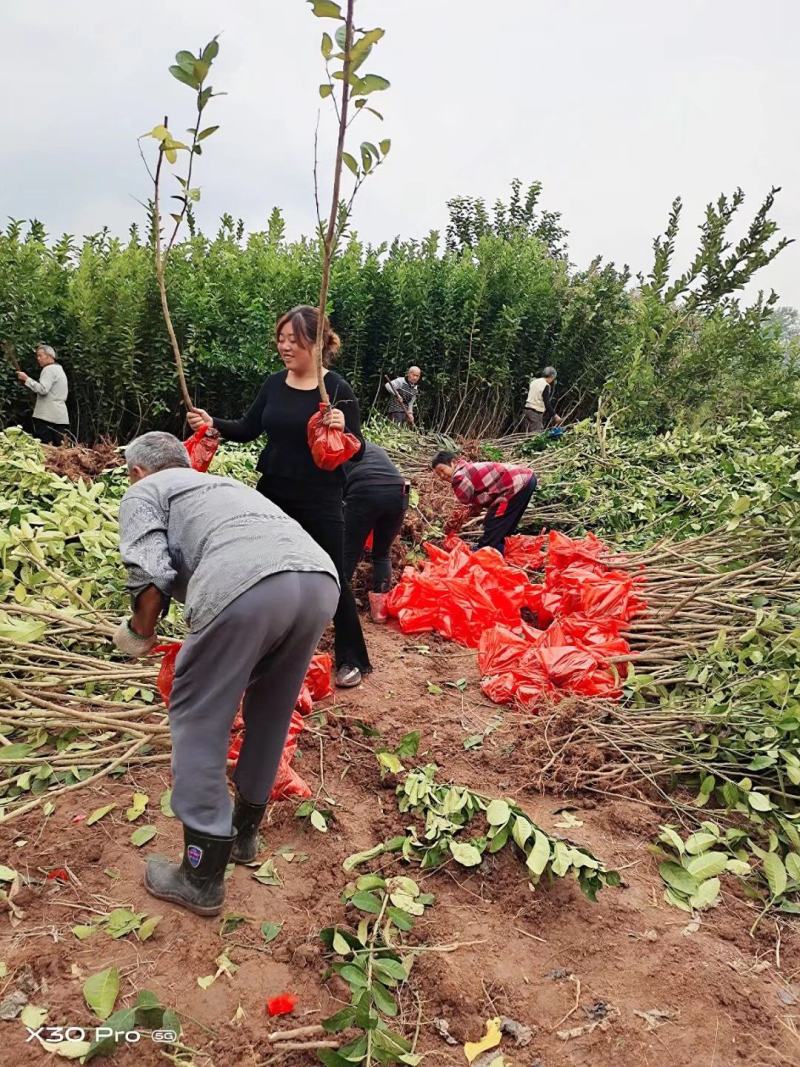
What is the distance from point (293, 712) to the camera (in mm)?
2318

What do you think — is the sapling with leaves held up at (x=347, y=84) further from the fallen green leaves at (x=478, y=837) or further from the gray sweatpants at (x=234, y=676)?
the fallen green leaves at (x=478, y=837)

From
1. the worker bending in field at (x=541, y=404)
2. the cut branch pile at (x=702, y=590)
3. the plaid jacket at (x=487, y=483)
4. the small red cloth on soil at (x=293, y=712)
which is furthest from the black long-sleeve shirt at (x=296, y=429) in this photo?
the worker bending in field at (x=541, y=404)

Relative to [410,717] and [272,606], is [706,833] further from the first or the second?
[272,606]

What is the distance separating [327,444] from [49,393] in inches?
210

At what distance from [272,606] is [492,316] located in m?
9.50

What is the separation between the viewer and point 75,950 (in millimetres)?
1740

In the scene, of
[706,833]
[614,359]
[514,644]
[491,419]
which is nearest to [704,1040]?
[706,833]

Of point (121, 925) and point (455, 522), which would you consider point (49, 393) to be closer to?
point (455, 522)

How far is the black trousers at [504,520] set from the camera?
4.71 meters

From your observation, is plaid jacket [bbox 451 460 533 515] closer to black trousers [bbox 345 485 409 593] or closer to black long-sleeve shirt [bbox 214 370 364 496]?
black trousers [bbox 345 485 409 593]

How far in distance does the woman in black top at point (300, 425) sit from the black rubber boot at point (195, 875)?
1289 millimetres

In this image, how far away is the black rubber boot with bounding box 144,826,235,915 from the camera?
5.89 feet

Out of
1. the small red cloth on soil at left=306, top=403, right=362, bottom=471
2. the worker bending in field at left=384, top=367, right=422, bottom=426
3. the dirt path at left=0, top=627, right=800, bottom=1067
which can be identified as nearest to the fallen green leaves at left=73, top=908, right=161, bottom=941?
the dirt path at left=0, top=627, right=800, bottom=1067

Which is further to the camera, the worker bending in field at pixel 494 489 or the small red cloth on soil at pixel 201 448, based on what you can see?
the worker bending in field at pixel 494 489
